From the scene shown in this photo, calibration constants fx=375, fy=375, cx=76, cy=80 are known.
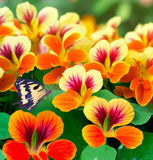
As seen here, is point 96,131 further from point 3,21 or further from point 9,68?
point 3,21

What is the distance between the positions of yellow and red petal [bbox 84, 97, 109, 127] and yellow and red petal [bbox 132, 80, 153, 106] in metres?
0.06

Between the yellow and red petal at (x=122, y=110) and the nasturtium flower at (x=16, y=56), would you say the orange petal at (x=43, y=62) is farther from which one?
the yellow and red petal at (x=122, y=110)

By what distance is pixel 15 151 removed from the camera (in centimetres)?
44

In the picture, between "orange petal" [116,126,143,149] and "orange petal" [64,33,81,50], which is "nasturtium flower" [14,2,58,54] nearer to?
"orange petal" [64,33,81,50]

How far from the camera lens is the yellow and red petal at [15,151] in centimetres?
43

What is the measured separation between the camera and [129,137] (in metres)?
0.46

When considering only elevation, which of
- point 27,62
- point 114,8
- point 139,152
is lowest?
point 114,8

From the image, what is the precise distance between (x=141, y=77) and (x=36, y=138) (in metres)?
0.18

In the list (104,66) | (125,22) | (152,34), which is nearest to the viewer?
(104,66)

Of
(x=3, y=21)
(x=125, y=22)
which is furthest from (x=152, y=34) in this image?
(x=125, y=22)

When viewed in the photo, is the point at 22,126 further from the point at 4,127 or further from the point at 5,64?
the point at 5,64

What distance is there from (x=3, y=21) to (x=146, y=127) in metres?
0.30

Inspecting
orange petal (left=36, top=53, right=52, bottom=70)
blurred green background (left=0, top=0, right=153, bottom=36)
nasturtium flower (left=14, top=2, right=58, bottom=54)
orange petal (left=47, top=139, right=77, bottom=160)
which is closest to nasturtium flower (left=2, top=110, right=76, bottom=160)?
orange petal (left=47, top=139, right=77, bottom=160)

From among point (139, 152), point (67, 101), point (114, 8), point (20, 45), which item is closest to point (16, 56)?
point (20, 45)
